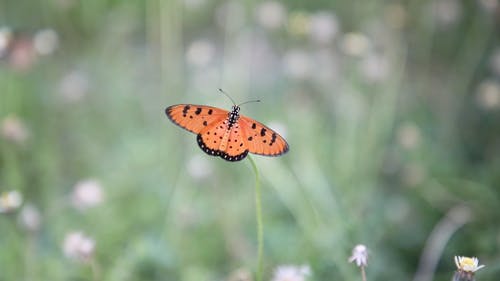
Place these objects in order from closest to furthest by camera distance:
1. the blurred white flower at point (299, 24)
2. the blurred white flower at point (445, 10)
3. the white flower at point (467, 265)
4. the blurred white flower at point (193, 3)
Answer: the white flower at point (467, 265), the blurred white flower at point (299, 24), the blurred white flower at point (445, 10), the blurred white flower at point (193, 3)

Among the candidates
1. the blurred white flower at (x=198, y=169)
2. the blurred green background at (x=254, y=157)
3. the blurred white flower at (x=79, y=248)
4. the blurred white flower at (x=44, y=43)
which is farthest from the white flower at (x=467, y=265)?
the blurred white flower at (x=44, y=43)

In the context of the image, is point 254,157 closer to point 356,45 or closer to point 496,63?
point 356,45

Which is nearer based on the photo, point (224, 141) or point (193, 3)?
point (224, 141)

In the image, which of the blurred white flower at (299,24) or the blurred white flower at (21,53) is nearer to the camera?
the blurred white flower at (21,53)

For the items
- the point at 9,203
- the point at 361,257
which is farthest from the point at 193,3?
the point at 361,257

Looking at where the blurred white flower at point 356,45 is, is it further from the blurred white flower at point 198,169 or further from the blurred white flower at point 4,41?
the blurred white flower at point 4,41

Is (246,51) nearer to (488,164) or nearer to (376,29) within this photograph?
(376,29)

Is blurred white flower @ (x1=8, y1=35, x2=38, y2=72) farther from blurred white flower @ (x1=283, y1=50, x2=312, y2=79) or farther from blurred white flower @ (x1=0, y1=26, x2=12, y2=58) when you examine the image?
blurred white flower @ (x1=283, y1=50, x2=312, y2=79)
